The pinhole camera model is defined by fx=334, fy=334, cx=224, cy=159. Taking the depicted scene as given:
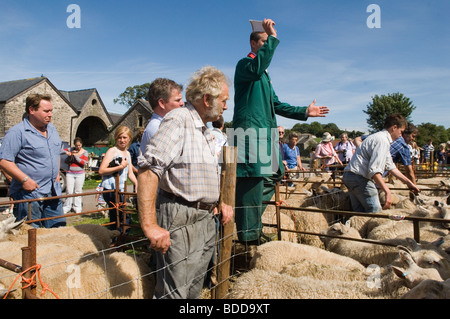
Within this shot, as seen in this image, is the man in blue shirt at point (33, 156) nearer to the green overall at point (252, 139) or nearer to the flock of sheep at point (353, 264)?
the green overall at point (252, 139)

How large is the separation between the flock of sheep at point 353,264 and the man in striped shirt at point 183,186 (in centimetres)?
70

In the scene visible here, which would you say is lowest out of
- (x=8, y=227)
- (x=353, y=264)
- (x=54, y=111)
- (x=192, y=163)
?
(x=353, y=264)

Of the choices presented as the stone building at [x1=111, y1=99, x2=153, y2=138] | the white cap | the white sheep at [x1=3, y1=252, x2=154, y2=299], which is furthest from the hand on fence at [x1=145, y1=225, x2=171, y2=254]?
the stone building at [x1=111, y1=99, x2=153, y2=138]

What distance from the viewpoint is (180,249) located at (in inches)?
82.4

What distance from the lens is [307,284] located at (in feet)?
8.64

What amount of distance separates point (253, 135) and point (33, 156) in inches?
99.7

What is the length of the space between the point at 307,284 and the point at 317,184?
18.2ft

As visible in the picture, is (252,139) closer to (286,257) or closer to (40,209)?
(286,257)

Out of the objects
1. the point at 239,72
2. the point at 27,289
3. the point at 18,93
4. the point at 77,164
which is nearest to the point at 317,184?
the point at 239,72

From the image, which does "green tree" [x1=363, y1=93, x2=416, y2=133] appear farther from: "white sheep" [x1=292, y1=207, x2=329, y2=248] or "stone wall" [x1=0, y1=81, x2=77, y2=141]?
"white sheep" [x1=292, y1=207, x2=329, y2=248]

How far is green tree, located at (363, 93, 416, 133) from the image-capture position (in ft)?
206

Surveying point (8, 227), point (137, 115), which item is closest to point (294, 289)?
point (8, 227)
